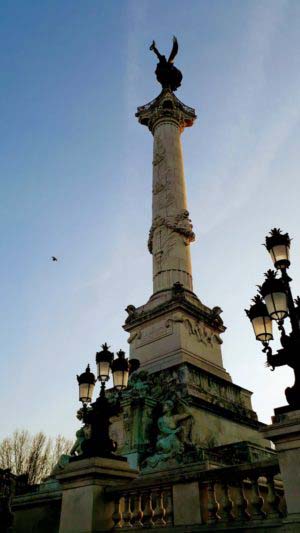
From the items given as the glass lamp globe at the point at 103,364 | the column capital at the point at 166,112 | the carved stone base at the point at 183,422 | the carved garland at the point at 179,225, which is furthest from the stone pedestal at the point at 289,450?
the column capital at the point at 166,112

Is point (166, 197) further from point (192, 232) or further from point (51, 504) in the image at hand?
point (51, 504)

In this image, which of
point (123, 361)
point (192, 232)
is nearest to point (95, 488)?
point (123, 361)

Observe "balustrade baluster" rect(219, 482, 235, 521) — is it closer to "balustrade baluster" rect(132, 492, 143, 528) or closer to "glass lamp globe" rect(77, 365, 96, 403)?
"balustrade baluster" rect(132, 492, 143, 528)

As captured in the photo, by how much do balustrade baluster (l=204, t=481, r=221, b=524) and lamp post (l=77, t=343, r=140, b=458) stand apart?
8.71 ft

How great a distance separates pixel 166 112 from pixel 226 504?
1102 inches

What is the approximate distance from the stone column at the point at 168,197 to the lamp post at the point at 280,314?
1500 centimetres

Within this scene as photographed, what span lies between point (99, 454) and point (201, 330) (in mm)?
13226

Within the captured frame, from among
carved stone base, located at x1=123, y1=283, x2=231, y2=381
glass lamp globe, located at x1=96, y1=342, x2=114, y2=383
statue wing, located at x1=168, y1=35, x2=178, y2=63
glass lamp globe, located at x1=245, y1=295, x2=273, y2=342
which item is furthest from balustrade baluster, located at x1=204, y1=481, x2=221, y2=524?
statue wing, located at x1=168, y1=35, x2=178, y2=63

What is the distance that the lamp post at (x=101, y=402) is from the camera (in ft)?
29.3

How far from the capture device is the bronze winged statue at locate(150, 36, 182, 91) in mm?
→ 34406

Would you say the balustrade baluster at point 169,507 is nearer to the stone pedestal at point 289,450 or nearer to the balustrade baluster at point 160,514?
the balustrade baluster at point 160,514

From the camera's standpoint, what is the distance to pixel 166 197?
2650 centimetres

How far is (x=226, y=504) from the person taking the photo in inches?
258

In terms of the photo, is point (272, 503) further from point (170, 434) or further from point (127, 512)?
point (170, 434)
